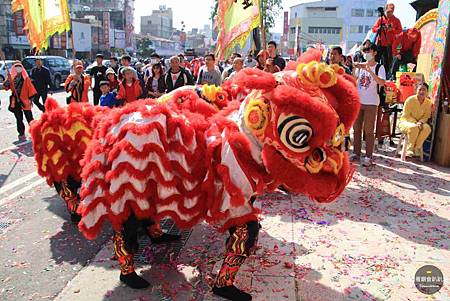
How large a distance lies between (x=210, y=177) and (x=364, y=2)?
8420 centimetres

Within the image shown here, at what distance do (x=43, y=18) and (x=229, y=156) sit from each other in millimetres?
6276

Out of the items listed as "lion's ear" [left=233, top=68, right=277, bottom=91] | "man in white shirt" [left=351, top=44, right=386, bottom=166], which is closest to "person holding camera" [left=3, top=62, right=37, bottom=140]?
"man in white shirt" [left=351, top=44, right=386, bottom=166]

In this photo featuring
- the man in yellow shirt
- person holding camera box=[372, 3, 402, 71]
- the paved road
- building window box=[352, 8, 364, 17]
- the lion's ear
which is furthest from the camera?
building window box=[352, 8, 364, 17]

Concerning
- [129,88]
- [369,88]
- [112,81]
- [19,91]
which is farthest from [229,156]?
[19,91]

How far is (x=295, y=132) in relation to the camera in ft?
7.83

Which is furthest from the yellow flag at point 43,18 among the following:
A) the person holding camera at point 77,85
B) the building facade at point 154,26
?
the building facade at point 154,26

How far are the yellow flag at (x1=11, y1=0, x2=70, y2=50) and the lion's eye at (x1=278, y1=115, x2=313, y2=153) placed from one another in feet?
20.8

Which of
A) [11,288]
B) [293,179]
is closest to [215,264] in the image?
[293,179]

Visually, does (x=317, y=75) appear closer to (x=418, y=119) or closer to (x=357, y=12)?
(x=418, y=119)

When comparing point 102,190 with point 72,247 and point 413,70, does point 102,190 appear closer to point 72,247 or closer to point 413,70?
point 72,247

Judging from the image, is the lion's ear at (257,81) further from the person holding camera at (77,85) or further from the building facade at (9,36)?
the building facade at (9,36)

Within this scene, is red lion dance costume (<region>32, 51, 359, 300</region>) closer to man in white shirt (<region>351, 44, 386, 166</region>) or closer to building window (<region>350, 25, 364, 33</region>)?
man in white shirt (<region>351, 44, 386, 166</region>)

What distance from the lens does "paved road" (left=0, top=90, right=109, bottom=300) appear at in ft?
10.5

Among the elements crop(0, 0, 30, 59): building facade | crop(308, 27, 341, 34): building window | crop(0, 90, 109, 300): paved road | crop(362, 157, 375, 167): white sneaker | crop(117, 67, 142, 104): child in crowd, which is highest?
crop(308, 27, 341, 34): building window
